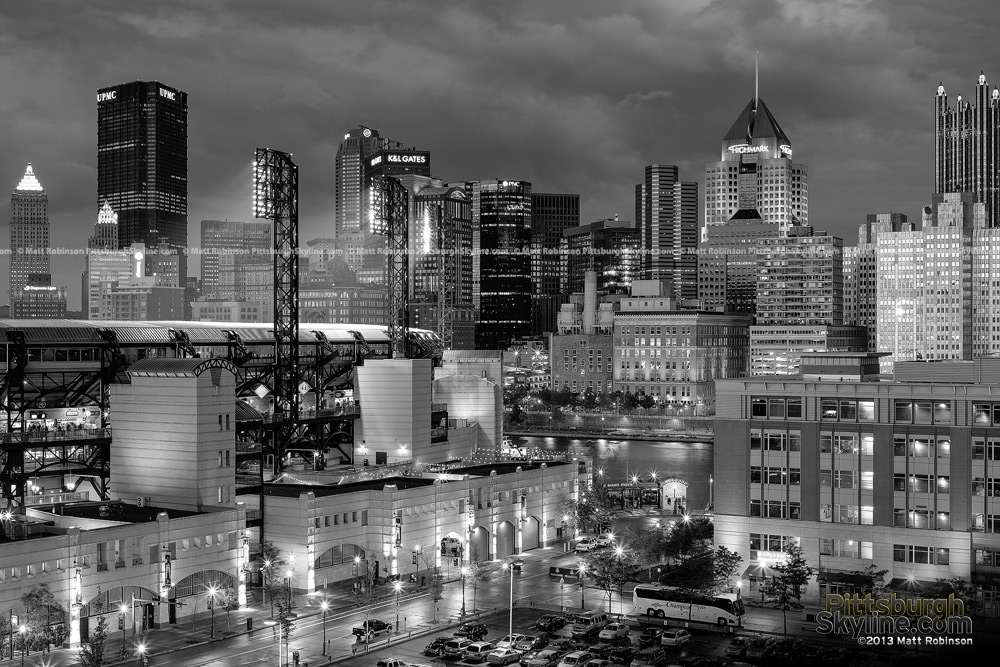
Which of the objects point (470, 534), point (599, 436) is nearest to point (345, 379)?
point (470, 534)

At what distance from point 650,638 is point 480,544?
70.4 ft

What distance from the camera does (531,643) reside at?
5009 cm

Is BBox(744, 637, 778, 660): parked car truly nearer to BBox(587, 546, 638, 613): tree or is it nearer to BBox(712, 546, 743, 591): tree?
BBox(712, 546, 743, 591): tree

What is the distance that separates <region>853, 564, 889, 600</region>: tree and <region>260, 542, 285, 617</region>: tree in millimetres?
27886

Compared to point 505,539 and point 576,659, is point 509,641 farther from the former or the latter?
point 505,539

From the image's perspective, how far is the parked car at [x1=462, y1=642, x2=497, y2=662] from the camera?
48188mm

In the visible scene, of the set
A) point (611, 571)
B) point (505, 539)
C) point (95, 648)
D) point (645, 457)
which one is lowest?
point (645, 457)

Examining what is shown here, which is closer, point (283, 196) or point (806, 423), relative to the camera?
point (806, 423)

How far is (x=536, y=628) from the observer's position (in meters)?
53.3

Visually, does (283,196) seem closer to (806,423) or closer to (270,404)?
(270,404)

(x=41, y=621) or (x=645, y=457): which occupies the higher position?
(x=41, y=621)

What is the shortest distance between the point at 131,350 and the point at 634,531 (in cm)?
3863

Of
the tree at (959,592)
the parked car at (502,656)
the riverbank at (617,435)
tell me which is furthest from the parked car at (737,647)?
the riverbank at (617,435)

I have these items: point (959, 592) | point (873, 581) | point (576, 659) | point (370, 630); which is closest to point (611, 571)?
point (576, 659)
